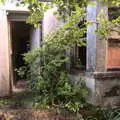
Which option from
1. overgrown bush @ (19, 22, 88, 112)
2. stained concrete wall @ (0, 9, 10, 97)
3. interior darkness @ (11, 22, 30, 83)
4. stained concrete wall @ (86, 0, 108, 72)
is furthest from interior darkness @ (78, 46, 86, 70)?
interior darkness @ (11, 22, 30, 83)

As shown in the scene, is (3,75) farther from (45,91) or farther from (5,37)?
(45,91)

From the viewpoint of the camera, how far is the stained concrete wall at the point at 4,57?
10.6m

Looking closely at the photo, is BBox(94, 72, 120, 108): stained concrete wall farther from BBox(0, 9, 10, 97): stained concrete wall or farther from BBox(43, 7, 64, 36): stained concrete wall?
BBox(0, 9, 10, 97): stained concrete wall

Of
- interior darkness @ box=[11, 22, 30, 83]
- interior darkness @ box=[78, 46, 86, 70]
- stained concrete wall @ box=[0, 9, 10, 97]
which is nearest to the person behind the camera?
interior darkness @ box=[78, 46, 86, 70]

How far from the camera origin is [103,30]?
7.05 meters

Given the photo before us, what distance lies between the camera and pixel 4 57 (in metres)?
10.7

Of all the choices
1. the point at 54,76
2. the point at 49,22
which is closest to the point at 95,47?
the point at 54,76

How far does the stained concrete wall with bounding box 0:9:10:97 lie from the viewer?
10.6 meters

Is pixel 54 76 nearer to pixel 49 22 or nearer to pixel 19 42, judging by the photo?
pixel 49 22

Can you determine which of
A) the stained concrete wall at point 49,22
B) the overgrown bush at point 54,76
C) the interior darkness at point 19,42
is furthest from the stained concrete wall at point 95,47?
the interior darkness at point 19,42

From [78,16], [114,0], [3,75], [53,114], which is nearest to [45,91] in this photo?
[53,114]

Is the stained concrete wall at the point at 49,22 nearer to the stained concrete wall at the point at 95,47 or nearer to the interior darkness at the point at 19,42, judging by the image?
the stained concrete wall at the point at 95,47

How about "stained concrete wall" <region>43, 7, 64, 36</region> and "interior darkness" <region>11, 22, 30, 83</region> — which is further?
"interior darkness" <region>11, 22, 30, 83</region>

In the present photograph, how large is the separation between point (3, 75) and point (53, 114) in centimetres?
309
